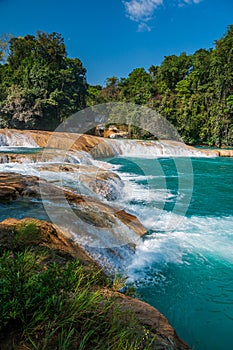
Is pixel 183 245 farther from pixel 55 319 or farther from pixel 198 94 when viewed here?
pixel 198 94

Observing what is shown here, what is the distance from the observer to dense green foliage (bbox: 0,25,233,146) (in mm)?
22484

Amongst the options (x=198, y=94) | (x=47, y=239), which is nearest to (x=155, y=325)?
(x=47, y=239)

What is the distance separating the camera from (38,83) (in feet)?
82.1

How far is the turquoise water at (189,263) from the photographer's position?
230cm

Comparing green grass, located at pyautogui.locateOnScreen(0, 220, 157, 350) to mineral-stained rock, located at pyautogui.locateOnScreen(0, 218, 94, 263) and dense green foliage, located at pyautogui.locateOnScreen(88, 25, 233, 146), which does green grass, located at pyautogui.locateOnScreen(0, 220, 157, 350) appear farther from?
dense green foliage, located at pyautogui.locateOnScreen(88, 25, 233, 146)

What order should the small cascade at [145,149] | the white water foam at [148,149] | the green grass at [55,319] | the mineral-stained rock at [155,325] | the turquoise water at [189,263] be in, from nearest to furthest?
1. the green grass at [55,319]
2. the mineral-stained rock at [155,325]
3. the turquoise water at [189,263]
4. the small cascade at [145,149]
5. the white water foam at [148,149]

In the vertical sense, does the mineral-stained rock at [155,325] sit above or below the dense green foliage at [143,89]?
below

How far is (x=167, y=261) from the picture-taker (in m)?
3.30

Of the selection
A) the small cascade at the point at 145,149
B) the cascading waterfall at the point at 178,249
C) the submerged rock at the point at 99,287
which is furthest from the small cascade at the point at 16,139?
the submerged rock at the point at 99,287

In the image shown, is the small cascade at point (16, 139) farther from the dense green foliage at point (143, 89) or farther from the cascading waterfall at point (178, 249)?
the dense green foliage at point (143, 89)

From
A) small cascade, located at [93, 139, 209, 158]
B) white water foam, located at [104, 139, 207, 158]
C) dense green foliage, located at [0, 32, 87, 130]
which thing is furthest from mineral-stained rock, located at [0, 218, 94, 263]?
dense green foliage, located at [0, 32, 87, 130]

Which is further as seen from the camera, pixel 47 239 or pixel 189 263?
pixel 189 263

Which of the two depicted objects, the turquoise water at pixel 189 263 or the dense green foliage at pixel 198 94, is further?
the dense green foliage at pixel 198 94

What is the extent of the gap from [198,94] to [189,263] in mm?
24446
